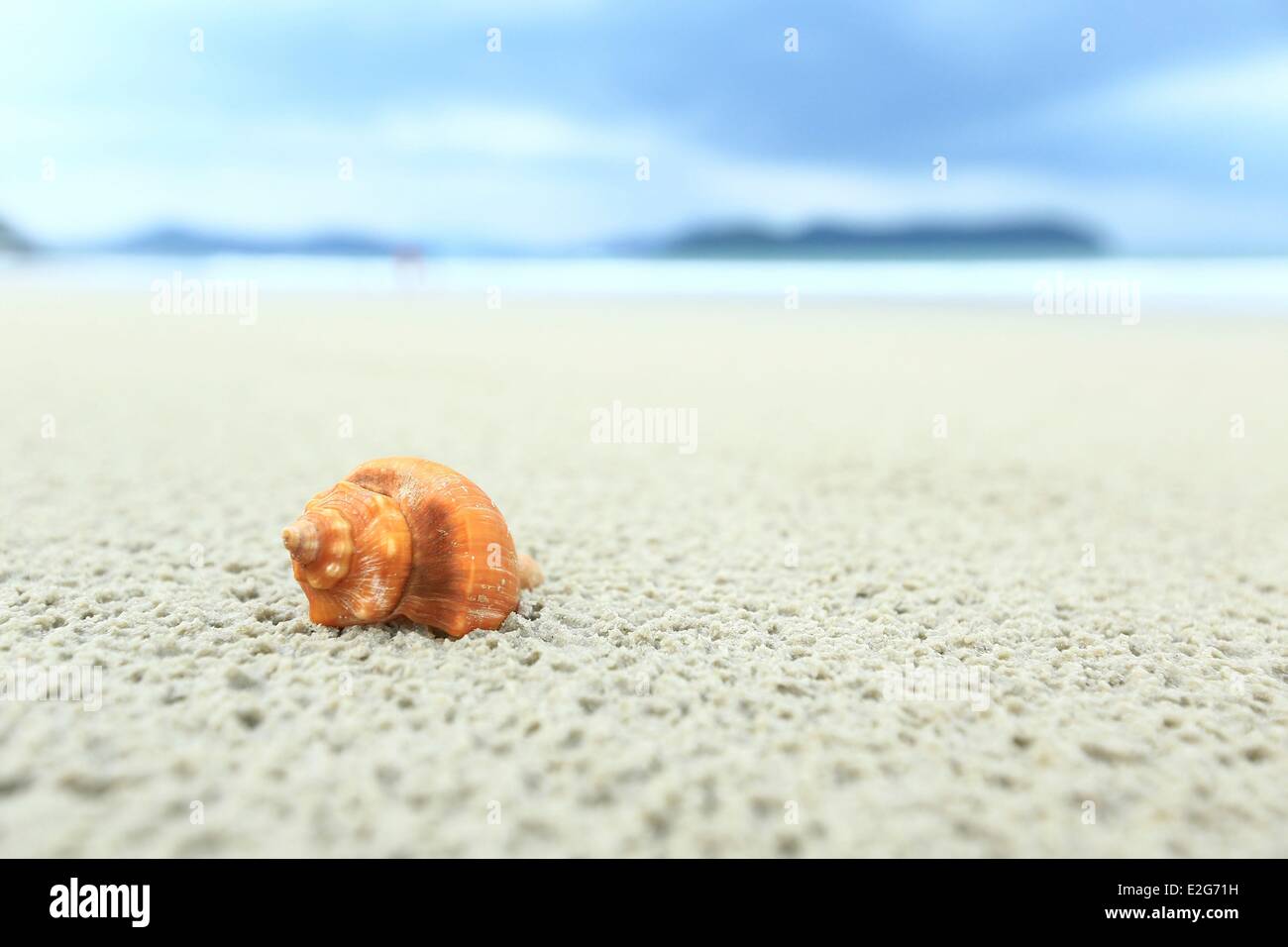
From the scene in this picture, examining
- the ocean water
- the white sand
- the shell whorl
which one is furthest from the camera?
the ocean water

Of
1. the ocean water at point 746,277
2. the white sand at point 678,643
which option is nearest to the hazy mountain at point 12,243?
the ocean water at point 746,277

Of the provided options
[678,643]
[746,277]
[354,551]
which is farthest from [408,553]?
[746,277]

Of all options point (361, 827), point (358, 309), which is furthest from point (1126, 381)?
point (358, 309)

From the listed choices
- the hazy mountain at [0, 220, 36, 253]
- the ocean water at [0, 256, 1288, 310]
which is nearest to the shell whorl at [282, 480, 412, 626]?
the ocean water at [0, 256, 1288, 310]

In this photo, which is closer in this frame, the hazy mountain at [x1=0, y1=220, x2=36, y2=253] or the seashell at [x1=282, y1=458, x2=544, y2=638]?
the seashell at [x1=282, y1=458, x2=544, y2=638]

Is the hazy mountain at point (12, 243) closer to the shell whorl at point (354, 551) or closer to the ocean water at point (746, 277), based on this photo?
the ocean water at point (746, 277)

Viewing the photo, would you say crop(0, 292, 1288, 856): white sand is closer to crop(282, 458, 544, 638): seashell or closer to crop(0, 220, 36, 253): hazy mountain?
crop(282, 458, 544, 638): seashell
